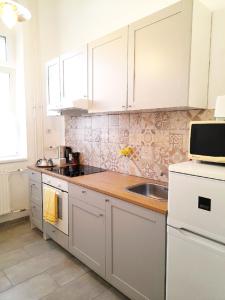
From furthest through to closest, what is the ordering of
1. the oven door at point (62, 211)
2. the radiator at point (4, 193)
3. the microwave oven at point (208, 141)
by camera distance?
the radiator at point (4, 193) → the oven door at point (62, 211) → the microwave oven at point (208, 141)

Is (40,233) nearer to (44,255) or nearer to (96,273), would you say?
(44,255)

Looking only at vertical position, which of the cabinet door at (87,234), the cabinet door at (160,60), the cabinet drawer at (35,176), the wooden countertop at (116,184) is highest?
the cabinet door at (160,60)

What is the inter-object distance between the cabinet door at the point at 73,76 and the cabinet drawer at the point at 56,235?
A: 138cm

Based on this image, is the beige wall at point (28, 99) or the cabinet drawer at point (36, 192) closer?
the cabinet drawer at point (36, 192)

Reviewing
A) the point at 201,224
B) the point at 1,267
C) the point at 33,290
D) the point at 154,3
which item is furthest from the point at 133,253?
the point at 154,3

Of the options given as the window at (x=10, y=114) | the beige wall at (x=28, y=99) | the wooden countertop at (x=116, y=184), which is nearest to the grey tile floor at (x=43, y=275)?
the beige wall at (x=28, y=99)

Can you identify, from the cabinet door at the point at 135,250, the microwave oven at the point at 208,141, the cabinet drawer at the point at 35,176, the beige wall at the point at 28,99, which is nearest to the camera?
the microwave oven at the point at 208,141

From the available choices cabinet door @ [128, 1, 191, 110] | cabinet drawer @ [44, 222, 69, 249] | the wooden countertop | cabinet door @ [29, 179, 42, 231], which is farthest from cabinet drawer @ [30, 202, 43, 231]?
cabinet door @ [128, 1, 191, 110]

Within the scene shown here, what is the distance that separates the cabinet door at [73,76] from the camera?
7.54 ft

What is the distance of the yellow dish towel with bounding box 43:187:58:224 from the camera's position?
7.59 feet

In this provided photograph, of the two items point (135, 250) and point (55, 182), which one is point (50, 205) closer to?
point (55, 182)

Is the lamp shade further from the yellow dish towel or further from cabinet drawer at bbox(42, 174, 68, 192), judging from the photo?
the yellow dish towel

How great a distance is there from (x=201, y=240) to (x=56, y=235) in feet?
5.71

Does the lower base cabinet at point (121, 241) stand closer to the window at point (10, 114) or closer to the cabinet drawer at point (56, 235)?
the cabinet drawer at point (56, 235)
